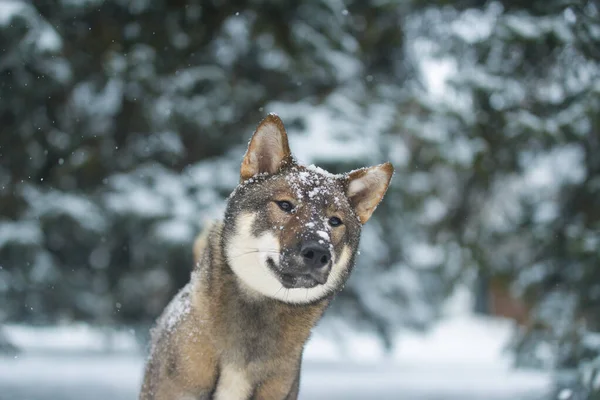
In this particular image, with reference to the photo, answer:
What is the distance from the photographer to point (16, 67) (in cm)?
619

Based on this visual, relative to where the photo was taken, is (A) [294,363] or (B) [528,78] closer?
(A) [294,363]

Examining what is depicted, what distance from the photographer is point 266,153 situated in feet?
8.91

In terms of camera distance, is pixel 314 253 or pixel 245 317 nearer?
pixel 314 253

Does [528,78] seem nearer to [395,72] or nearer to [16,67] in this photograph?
[395,72]

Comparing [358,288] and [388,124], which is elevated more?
[388,124]

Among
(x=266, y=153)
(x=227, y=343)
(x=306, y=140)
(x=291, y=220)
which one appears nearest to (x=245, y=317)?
(x=227, y=343)

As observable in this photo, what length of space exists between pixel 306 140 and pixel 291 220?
4559 mm

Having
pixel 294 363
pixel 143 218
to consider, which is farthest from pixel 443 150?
pixel 294 363

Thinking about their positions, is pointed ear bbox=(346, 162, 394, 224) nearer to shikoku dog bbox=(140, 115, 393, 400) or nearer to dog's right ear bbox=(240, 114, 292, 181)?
shikoku dog bbox=(140, 115, 393, 400)

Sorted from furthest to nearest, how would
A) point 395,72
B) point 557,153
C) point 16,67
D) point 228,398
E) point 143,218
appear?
point 395,72, point 557,153, point 143,218, point 16,67, point 228,398

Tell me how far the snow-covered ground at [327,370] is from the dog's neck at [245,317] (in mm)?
3042

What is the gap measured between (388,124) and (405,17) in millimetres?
1756

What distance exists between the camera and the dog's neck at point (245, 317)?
8.53ft

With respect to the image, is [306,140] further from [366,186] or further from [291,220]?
[291,220]
